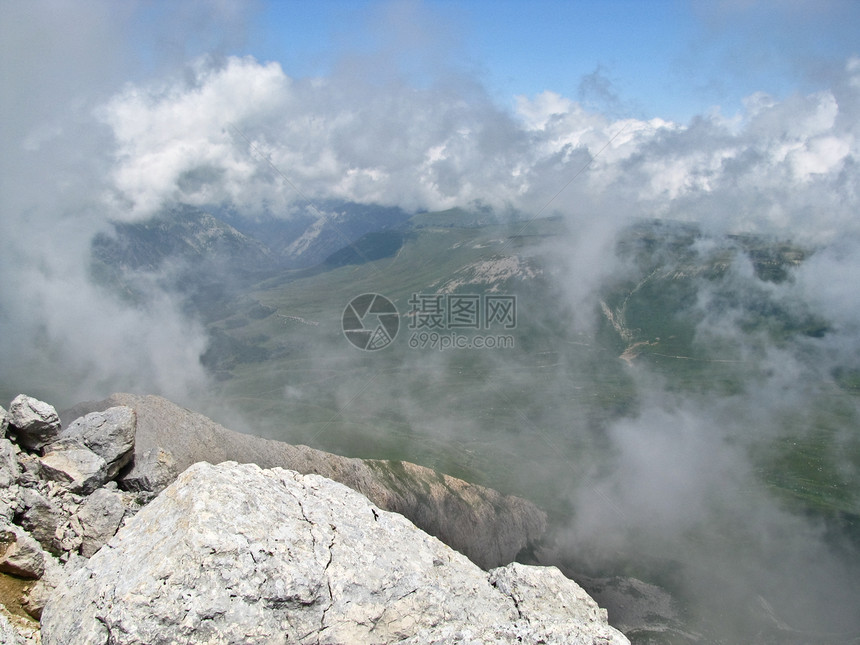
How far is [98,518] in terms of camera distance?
77.9 feet

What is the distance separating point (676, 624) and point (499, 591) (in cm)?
15459

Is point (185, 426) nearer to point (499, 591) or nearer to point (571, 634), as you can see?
point (499, 591)

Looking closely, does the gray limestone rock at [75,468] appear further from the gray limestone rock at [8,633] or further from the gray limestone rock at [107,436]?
the gray limestone rock at [8,633]

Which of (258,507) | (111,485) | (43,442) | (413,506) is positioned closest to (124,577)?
(258,507)

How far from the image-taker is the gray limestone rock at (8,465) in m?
21.8

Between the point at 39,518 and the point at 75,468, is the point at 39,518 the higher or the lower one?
the lower one

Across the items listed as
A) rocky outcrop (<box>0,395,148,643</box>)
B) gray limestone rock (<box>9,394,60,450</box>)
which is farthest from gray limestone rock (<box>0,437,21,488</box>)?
gray limestone rock (<box>9,394,60,450</box>)

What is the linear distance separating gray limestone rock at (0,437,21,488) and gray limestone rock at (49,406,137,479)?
312cm

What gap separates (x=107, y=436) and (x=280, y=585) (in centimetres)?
1850

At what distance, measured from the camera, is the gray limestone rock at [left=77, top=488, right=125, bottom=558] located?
2267cm

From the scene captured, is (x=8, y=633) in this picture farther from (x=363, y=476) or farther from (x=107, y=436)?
(x=363, y=476)

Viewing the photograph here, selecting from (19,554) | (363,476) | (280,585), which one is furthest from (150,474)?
(363,476)

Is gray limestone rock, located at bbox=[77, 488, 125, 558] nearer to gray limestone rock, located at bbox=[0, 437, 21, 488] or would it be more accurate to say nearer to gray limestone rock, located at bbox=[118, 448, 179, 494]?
gray limestone rock, located at bbox=[0, 437, 21, 488]

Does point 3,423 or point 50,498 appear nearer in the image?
point 50,498
